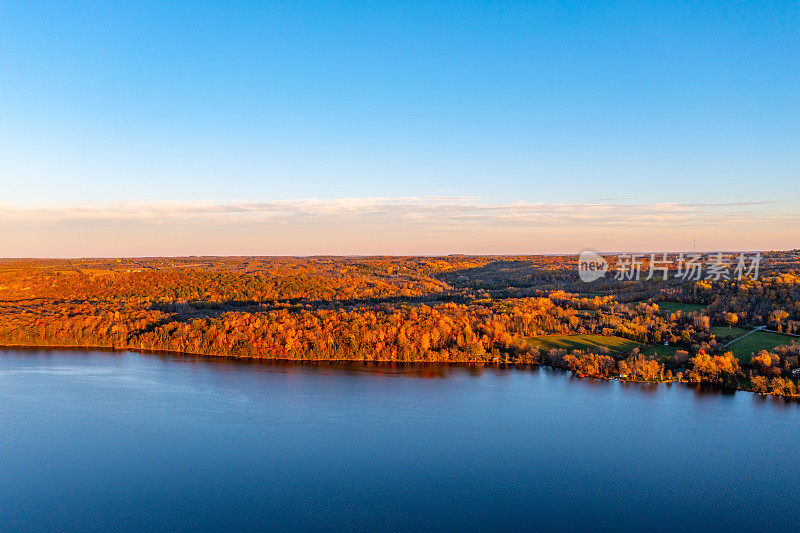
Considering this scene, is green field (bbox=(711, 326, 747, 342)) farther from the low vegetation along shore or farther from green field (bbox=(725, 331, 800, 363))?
green field (bbox=(725, 331, 800, 363))

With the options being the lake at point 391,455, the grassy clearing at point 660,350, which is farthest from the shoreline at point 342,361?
the grassy clearing at point 660,350

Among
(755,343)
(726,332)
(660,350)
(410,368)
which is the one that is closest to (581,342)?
(660,350)

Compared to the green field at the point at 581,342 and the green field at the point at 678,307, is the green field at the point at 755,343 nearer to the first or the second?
the green field at the point at 581,342

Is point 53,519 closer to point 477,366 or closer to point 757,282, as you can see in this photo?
point 477,366

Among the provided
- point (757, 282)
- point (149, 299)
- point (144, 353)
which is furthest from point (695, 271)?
point (149, 299)

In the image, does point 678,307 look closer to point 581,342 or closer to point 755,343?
point 755,343

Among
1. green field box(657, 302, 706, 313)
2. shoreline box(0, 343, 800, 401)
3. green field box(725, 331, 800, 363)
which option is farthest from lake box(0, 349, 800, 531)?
green field box(657, 302, 706, 313)
